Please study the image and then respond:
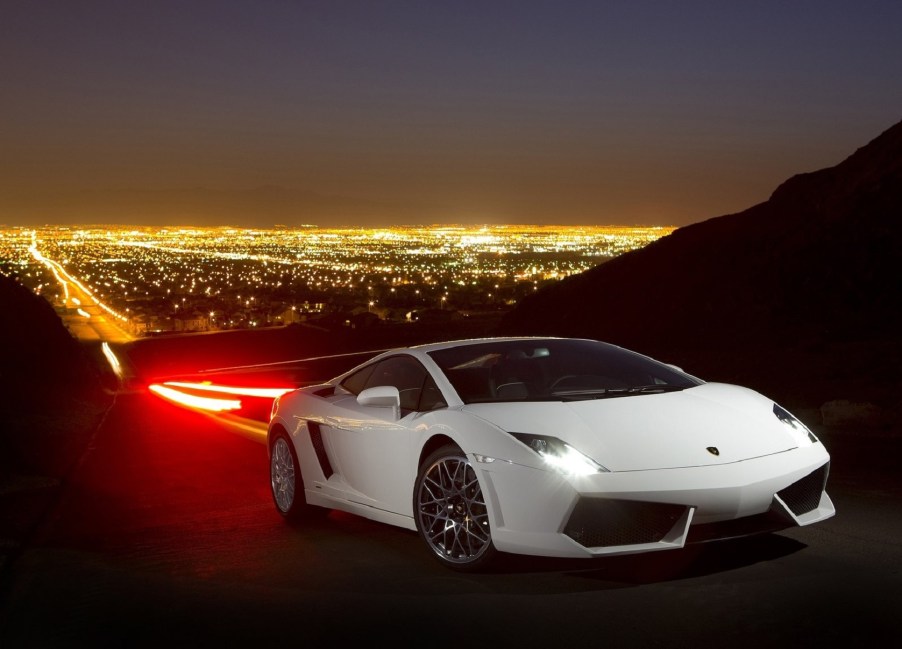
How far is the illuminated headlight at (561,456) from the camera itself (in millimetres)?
6742

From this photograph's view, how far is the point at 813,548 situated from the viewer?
24.9 ft

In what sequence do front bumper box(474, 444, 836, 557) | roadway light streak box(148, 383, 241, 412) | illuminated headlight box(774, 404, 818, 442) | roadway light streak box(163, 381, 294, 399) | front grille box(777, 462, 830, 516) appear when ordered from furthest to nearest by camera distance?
roadway light streak box(148, 383, 241, 412) < roadway light streak box(163, 381, 294, 399) < illuminated headlight box(774, 404, 818, 442) < front grille box(777, 462, 830, 516) < front bumper box(474, 444, 836, 557)

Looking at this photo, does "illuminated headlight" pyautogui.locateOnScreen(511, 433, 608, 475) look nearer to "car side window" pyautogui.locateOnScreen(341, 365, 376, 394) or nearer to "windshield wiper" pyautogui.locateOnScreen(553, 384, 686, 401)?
"windshield wiper" pyautogui.locateOnScreen(553, 384, 686, 401)

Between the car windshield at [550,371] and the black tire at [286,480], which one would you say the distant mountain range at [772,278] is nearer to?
the black tire at [286,480]

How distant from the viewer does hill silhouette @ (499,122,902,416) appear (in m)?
30.3

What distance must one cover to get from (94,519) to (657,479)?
5361mm

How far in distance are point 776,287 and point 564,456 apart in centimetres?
3020

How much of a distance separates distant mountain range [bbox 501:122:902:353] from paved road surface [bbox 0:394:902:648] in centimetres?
2271

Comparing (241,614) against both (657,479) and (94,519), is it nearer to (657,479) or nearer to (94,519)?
(657,479)

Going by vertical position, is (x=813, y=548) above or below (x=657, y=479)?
below

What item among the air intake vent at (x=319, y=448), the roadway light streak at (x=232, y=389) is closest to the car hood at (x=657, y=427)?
the air intake vent at (x=319, y=448)

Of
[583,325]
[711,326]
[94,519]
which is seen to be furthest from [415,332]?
[94,519]

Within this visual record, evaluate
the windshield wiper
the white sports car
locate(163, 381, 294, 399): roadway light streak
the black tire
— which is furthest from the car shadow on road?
locate(163, 381, 294, 399): roadway light streak

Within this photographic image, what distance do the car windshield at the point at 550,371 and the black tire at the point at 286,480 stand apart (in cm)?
173
